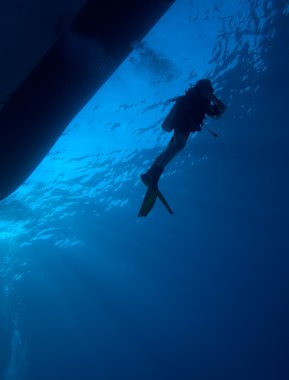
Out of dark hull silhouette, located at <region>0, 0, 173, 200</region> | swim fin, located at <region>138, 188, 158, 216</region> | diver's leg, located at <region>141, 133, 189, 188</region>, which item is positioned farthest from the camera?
A: diver's leg, located at <region>141, 133, 189, 188</region>

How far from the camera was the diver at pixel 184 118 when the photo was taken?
12.0 ft

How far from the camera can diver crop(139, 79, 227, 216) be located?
3.67 metres

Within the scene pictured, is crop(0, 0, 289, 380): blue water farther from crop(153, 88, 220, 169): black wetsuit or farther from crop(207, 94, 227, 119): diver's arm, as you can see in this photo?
crop(207, 94, 227, 119): diver's arm

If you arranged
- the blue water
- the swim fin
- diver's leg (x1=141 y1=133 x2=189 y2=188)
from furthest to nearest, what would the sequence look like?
the blue water → diver's leg (x1=141 y1=133 x2=189 y2=188) → the swim fin

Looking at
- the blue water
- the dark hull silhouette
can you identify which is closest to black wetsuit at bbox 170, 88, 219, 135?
the blue water

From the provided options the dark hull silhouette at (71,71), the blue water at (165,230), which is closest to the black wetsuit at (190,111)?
the blue water at (165,230)

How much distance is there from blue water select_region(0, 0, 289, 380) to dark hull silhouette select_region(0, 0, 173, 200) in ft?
1.19

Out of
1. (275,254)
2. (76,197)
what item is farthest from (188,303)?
(76,197)

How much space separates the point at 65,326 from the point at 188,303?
2460 centimetres

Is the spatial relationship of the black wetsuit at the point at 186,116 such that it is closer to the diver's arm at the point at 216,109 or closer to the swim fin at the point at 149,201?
the diver's arm at the point at 216,109

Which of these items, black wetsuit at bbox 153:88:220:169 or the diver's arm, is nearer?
black wetsuit at bbox 153:88:220:169

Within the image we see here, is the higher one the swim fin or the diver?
the diver

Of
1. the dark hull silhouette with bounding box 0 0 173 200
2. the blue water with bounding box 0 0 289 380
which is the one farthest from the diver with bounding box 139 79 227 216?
the dark hull silhouette with bounding box 0 0 173 200

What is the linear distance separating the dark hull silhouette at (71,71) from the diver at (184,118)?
1.08m
